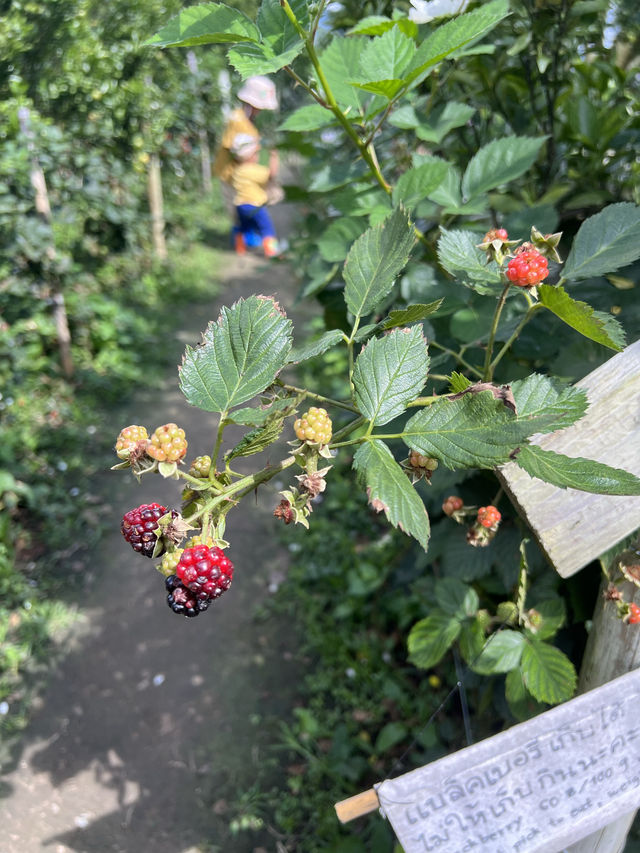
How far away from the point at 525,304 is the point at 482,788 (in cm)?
70

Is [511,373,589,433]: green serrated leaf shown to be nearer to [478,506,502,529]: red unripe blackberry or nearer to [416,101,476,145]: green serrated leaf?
[478,506,502,529]: red unripe blackberry

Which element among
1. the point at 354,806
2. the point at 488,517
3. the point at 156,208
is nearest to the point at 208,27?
the point at 488,517

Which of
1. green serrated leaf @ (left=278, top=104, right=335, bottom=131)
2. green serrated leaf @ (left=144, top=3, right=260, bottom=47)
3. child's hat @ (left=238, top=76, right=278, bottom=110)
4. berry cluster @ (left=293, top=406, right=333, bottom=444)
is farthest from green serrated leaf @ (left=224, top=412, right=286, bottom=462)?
child's hat @ (left=238, top=76, right=278, bottom=110)

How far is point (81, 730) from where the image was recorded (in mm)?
2129

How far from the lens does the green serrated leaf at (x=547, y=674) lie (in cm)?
96

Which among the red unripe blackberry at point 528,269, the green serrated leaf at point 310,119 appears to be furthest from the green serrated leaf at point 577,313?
the green serrated leaf at point 310,119

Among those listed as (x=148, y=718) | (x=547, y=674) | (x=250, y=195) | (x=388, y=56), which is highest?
(x=388, y=56)

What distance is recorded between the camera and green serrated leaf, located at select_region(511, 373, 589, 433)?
0.63m

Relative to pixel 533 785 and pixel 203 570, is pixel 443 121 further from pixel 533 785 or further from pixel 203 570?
pixel 533 785

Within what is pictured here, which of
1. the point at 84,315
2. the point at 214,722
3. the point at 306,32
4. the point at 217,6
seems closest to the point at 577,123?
the point at 306,32

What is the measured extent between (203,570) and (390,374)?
0.92 feet

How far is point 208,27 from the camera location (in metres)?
0.74

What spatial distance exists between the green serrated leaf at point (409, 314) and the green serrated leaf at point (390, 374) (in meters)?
0.02

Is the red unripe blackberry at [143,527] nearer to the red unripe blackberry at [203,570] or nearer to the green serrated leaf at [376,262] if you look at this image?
the red unripe blackberry at [203,570]
